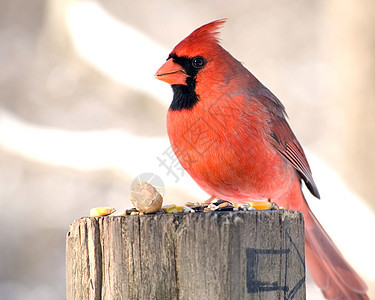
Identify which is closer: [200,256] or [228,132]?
[200,256]

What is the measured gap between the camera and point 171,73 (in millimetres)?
1831

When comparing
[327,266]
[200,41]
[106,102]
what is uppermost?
[106,102]

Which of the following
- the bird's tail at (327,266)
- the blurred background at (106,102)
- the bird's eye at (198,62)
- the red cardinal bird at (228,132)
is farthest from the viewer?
the blurred background at (106,102)

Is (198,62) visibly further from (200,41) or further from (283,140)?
(283,140)

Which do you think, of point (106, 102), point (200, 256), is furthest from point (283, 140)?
point (106, 102)

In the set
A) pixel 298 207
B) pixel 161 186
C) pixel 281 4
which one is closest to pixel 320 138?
pixel 281 4

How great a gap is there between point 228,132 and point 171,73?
295 millimetres

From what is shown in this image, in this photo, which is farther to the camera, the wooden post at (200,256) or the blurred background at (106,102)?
the blurred background at (106,102)

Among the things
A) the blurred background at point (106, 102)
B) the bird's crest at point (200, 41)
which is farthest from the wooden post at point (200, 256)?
the blurred background at point (106, 102)

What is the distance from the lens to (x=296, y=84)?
13.5 feet

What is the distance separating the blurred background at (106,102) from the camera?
371 centimetres

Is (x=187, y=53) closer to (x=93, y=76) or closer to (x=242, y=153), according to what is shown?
(x=242, y=153)

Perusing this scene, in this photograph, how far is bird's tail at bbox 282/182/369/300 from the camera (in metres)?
1.99

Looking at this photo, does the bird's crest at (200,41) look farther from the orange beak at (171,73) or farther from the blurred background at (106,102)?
the blurred background at (106,102)
